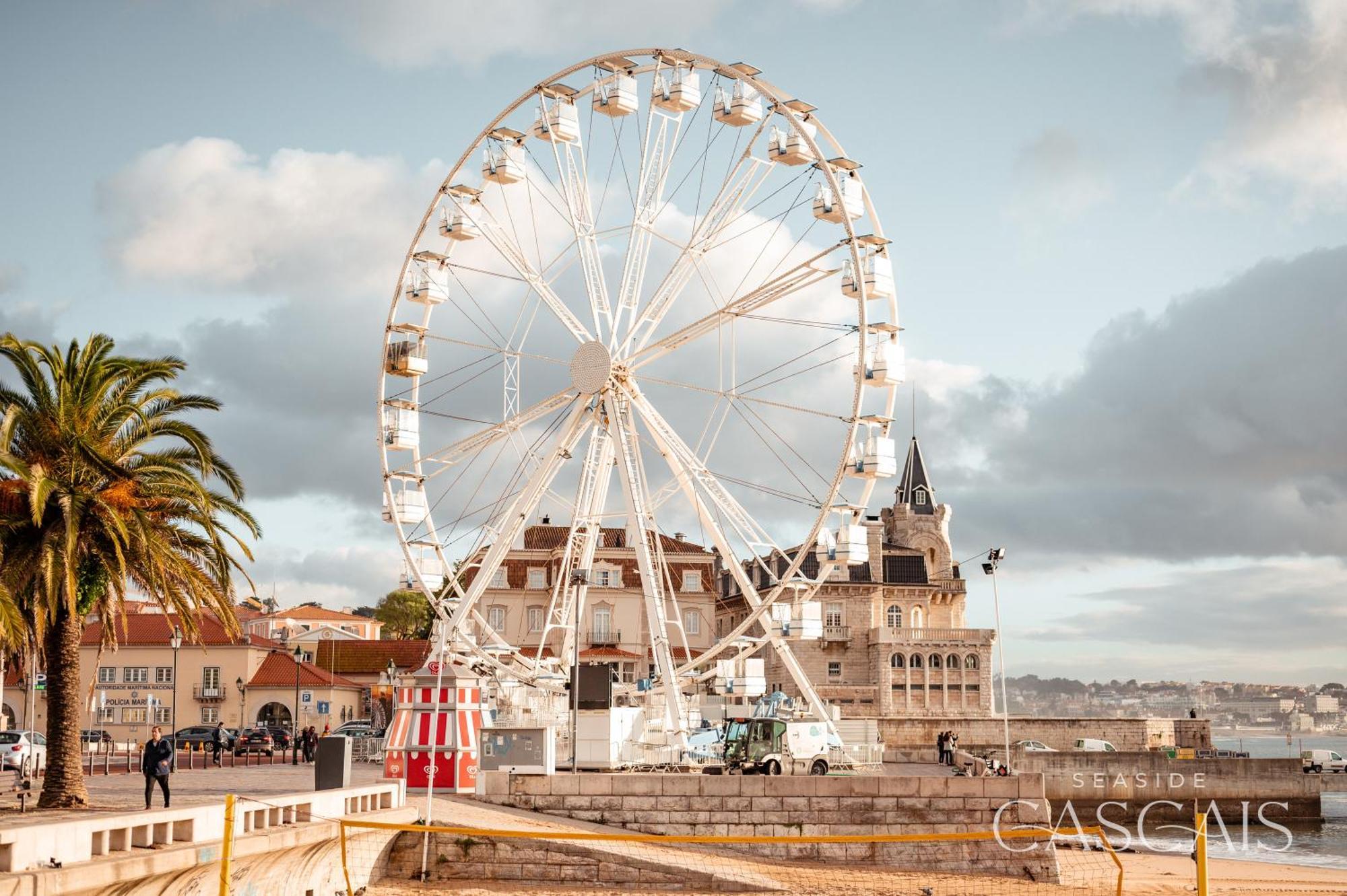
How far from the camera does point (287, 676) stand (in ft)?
271

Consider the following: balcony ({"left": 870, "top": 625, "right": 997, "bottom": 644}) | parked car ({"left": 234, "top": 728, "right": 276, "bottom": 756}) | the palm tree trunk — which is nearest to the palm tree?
the palm tree trunk

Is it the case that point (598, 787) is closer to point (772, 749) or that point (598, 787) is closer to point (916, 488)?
point (772, 749)

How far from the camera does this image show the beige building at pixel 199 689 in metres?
81.7

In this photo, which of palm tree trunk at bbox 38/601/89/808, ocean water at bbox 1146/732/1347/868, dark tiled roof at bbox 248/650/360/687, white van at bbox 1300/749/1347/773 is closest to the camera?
palm tree trunk at bbox 38/601/89/808

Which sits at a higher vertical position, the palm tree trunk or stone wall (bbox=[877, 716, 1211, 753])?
the palm tree trunk

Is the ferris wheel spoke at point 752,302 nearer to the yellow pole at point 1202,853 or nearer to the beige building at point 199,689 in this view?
the yellow pole at point 1202,853

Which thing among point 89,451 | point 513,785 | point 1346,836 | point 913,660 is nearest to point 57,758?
point 89,451

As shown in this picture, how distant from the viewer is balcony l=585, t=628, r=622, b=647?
272 ft

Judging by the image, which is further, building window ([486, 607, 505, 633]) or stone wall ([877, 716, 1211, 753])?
building window ([486, 607, 505, 633])

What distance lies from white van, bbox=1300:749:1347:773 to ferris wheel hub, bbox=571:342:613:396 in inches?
1726

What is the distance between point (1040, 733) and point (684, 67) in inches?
1990

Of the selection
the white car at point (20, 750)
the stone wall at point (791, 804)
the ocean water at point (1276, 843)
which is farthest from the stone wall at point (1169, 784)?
the white car at point (20, 750)

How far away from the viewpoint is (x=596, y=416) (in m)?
39.3

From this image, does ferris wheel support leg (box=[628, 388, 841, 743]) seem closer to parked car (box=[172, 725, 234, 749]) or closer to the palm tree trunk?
the palm tree trunk
